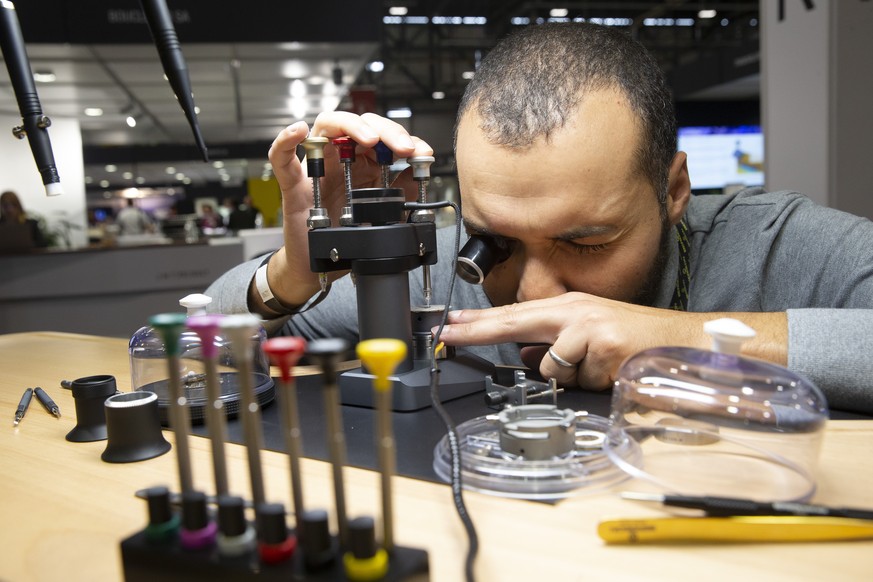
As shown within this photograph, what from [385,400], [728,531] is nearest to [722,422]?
[728,531]

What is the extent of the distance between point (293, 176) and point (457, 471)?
2.66 ft

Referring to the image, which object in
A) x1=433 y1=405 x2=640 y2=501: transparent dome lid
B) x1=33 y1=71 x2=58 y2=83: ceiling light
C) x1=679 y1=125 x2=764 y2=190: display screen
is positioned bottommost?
x1=433 y1=405 x2=640 y2=501: transparent dome lid

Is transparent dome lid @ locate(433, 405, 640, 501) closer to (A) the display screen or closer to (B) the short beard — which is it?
(B) the short beard

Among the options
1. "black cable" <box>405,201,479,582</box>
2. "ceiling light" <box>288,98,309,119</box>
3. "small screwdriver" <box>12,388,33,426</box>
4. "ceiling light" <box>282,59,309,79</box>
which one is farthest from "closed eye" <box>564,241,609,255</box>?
"ceiling light" <box>288,98,309,119</box>

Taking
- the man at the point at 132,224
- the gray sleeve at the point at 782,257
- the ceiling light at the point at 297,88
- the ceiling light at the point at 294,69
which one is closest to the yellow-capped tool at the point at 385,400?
the gray sleeve at the point at 782,257

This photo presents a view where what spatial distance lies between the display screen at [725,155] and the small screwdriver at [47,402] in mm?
8717

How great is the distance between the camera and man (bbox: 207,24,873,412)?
946 millimetres

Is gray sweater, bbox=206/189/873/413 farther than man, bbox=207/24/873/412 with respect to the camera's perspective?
Yes

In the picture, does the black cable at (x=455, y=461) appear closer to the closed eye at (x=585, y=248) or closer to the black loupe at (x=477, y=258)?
the black loupe at (x=477, y=258)

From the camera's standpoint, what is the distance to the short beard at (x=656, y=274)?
1.20 meters

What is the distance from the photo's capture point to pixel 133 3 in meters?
4.20

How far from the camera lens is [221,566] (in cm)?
44

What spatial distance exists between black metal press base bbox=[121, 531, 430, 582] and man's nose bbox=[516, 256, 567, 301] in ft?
2.31

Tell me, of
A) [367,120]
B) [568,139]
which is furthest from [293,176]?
[568,139]
